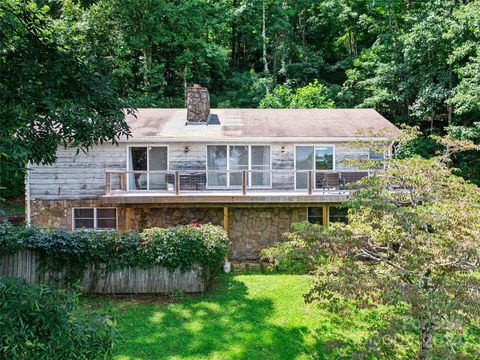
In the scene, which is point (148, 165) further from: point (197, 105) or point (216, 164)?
point (197, 105)

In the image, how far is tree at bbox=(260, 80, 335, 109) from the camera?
23.1 metres

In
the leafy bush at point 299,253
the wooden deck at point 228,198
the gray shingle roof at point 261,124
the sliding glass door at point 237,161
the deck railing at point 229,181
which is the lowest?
the leafy bush at point 299,253

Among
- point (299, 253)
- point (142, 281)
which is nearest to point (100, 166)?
point (142, 281)

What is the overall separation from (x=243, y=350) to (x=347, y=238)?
284 centimetres

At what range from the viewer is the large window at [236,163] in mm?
13906

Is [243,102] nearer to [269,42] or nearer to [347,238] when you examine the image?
[269,42]

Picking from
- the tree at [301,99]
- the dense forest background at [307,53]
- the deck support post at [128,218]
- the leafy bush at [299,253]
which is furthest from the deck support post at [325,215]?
the tree at [301,99]

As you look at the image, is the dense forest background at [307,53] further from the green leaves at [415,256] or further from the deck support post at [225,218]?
the green leaves at [415,256]

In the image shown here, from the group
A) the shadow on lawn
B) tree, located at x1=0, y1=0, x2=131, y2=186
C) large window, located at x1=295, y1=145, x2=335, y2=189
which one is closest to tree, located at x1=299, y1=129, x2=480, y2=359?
the shadow on lawn

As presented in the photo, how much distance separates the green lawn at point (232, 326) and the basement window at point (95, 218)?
4800 mm

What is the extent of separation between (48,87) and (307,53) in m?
25.7

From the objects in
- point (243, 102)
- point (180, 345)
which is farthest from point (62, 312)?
point (243, 102)

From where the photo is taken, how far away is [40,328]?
3150 millimetres

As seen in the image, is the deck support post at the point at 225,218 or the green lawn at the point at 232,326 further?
the deck support post at the point at 225,218
